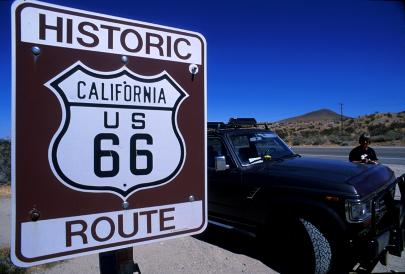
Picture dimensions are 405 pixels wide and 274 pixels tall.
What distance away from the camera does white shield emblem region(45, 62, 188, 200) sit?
1.26 metres

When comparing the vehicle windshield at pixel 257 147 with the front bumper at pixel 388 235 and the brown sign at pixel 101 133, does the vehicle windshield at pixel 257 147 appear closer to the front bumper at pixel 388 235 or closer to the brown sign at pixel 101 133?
the front bumper at pixel 388 235

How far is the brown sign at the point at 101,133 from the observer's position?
47.0 inches

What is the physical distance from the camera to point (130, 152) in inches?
54.6

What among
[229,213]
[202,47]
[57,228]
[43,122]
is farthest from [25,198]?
[229,213]

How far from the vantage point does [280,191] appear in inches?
179

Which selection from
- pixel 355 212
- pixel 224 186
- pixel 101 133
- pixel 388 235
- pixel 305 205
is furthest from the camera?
pixel 224 186

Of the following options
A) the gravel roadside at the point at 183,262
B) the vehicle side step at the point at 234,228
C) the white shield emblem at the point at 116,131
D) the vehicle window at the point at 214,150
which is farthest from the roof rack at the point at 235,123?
the white shield emblem at the point at 116,131

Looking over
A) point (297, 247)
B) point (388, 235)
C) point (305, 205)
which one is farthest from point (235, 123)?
point (388, 235)

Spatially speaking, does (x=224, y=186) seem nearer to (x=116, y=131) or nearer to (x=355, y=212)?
(x=355, y=212)

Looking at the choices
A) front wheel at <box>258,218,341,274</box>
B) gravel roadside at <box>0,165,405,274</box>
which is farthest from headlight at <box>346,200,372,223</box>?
gravel roadside at <box>0,165,405,274</box>

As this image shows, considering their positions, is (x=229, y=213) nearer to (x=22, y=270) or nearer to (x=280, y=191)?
(x=280, y=191)

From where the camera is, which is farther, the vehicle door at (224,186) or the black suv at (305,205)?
the vehicle door at (224,186)

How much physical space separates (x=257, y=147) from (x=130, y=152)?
15.1 feet

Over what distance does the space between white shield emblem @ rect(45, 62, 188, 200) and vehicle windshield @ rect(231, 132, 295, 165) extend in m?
4.02
